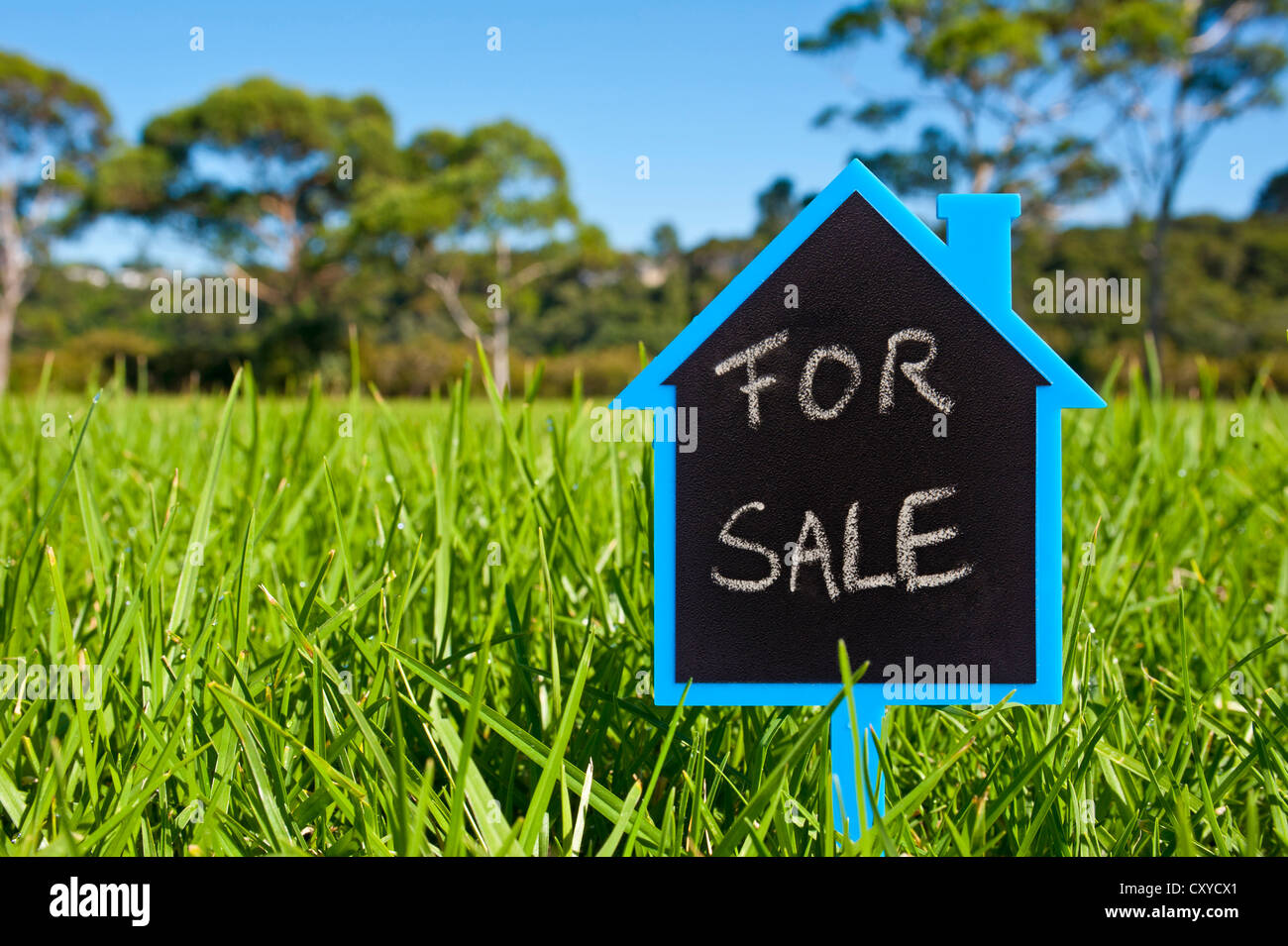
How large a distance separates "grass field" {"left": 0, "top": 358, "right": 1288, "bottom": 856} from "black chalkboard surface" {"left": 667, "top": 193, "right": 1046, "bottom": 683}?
8 cm

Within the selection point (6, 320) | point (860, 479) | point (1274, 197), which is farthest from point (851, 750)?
point (1274, 197)

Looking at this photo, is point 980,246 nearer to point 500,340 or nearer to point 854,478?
point 854,478

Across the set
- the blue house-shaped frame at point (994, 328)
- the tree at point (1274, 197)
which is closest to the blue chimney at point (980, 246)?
the blue house-shaped frame at point (994, 328)

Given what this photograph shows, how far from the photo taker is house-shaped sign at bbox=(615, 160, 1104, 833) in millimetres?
627

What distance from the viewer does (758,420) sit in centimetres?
64

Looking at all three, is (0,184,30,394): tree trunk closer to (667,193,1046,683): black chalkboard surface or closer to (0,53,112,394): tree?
(0,53,112,394): tree

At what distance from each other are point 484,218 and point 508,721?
24.7 metres

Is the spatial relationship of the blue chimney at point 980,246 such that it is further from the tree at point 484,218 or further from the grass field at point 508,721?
the tree at point 484,218

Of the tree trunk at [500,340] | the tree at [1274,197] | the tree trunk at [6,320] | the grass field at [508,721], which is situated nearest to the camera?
the grass field at [508,721]

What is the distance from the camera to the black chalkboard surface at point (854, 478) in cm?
63
